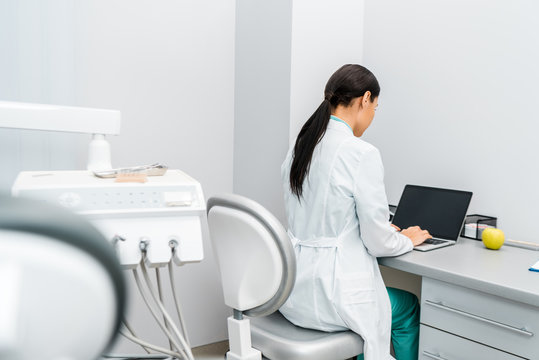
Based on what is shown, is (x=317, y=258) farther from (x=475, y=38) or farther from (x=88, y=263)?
(x=88, y=263)

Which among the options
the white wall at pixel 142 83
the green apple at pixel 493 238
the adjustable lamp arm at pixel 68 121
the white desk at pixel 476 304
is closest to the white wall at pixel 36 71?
the white wall at pixel 142 83

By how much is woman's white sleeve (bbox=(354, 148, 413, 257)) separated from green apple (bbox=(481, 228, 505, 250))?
42 cm

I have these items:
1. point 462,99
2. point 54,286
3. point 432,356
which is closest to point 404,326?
point 432,356

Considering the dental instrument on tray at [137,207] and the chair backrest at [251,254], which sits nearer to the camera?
the dental instrument on tray at [137,207]

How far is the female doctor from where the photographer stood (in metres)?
1.52

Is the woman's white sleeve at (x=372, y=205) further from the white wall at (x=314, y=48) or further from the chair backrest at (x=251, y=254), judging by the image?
the white wall at (x=314, y=48)

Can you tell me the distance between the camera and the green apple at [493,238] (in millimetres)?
1745

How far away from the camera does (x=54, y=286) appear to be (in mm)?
202

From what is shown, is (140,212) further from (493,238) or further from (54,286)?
(493,238)

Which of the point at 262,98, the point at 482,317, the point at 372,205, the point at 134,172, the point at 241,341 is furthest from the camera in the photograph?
the point at 262,98

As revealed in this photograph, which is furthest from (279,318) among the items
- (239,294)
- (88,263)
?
(88,263)

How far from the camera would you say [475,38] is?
1979 mm

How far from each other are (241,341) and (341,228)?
0.47 meters

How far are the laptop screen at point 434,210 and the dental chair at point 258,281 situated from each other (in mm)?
652
